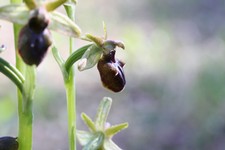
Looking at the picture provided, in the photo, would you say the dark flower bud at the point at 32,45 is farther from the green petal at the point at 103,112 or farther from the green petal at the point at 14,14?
the green petal at the point at 103,112

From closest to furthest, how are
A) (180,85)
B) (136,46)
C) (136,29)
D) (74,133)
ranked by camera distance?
(74,133), (180,85), (136,46), (136,29)

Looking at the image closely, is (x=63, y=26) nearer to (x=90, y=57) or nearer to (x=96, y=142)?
(x=90, y=57)

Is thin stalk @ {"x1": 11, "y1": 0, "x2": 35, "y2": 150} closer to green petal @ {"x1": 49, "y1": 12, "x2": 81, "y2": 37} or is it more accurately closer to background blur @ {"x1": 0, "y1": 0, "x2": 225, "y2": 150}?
green petal @ {"x1": 49, "y1": 12, "x2": 81, "y2": 37}

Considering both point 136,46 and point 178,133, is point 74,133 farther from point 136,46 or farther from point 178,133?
point 136,46

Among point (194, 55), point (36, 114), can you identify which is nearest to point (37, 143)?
point (36, 114)

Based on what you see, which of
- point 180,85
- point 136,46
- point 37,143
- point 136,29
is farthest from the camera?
point 136,29

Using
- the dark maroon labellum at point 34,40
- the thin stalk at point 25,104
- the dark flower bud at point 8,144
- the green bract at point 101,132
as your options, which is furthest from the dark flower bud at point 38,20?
the green bract at point 101,132
